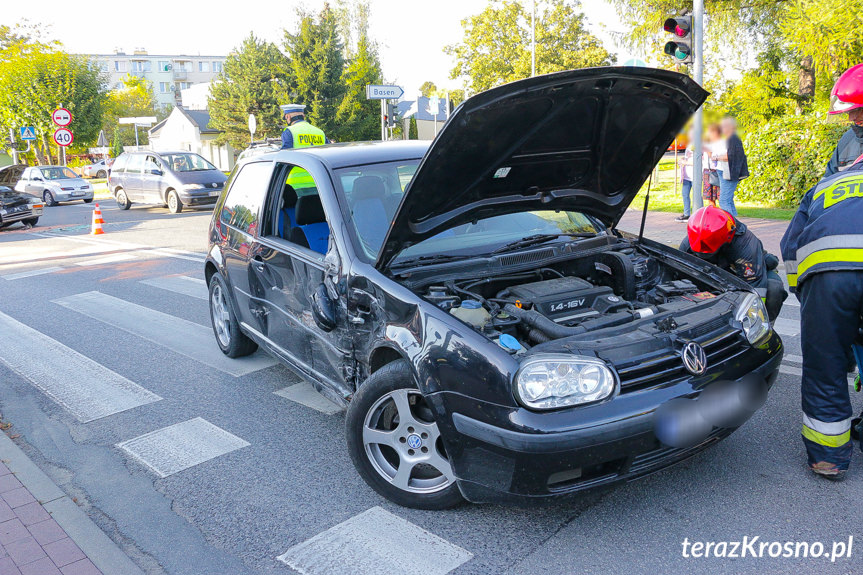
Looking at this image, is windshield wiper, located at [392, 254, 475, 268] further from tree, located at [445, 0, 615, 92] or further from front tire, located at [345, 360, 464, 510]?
tree, located at [445, 0, 615, 92]

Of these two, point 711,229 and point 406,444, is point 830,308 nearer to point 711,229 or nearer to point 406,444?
point 711,229

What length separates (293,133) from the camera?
357 inches

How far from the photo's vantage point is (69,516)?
11.4 ft

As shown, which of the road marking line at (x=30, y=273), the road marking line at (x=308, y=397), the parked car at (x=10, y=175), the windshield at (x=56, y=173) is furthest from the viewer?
the windshield at (x=56, y=173)

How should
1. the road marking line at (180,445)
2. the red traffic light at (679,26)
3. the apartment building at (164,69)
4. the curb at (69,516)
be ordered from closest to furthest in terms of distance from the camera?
the curb at (69,516), the road marking line at (180,445), the red traffic light at (679,26), the apartment building at (164,69)

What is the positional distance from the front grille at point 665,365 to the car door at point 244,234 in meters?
2.70

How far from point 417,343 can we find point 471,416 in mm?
440

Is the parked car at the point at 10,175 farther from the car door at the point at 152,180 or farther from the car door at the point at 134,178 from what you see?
the car door at the point at 152,180

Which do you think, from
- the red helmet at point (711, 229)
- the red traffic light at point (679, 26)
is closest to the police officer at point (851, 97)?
the red helmet at point (711, 229)

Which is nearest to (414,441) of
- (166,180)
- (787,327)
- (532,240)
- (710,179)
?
(532,240)

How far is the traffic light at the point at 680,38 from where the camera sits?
10.0 m

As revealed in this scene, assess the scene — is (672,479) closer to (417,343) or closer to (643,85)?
(417,343)

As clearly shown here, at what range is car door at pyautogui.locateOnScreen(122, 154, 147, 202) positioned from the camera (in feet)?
69.2

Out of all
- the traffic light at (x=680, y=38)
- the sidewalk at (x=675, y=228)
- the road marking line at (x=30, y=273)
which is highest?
the traffic light at (x=680, y=38)
